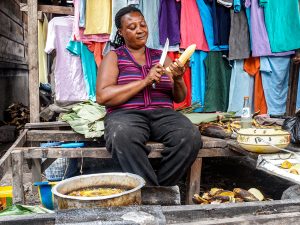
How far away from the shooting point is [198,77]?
16.7 feet

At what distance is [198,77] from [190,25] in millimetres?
735

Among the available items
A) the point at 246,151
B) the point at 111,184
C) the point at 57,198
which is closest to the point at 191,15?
the point at 246,151

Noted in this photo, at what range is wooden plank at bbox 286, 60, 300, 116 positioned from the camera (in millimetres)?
5230

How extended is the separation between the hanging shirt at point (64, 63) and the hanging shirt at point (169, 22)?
4.00 feet

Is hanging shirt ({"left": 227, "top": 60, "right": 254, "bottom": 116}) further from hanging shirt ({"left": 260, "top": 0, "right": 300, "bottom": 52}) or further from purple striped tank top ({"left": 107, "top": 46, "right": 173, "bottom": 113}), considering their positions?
purple striped tank top ({"left": 107, "top": 46, "right": 173, "bottom": 113})

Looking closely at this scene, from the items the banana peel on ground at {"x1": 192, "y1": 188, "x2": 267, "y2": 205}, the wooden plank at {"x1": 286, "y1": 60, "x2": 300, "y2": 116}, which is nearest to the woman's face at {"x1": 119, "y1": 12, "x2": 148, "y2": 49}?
the banana peel on ground at {"x1": 192, "y1": 188, "x2": 267, "y2": 205}

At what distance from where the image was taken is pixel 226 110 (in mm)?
5195

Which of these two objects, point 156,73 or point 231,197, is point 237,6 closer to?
point 156,73

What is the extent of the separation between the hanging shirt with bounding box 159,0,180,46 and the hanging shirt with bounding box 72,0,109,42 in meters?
0.76

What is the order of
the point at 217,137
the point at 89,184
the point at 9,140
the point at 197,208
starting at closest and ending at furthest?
the point at 197,208, the point at 89,184, the point at 217,137, the point at 9,140

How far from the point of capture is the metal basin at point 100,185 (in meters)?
1.71

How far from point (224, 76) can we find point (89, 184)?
345cm

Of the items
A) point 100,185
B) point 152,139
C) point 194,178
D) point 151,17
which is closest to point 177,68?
point 152,139

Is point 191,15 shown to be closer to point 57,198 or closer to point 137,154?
point 137,154
